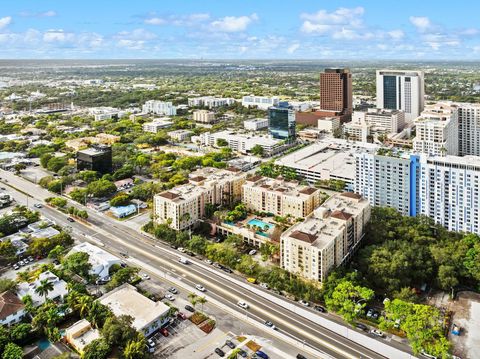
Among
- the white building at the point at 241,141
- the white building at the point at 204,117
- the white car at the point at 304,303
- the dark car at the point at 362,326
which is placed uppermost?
the white building at the point at 204,117

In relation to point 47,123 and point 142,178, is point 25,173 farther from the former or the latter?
point 47,123

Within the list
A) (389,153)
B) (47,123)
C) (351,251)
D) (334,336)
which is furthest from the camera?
(47,123)

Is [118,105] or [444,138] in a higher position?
[118,105]

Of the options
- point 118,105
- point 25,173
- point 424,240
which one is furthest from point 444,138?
point 118,105

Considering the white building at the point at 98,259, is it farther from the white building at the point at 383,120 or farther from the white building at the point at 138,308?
the white building at the point at 383,120

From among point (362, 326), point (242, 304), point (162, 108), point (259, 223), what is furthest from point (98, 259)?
point (162, 108)

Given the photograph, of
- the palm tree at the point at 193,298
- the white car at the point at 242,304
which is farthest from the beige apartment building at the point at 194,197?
the white car at the point at 242,304
